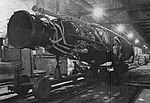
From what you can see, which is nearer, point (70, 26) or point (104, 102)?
point (104, 102)

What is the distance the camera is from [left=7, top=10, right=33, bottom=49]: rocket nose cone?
12.0 feet

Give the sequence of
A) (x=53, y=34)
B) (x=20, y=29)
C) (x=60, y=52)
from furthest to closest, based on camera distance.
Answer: (x=60, y=52), (x=53, y=34), (x=20, y=29)

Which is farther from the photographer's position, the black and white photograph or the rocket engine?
the black and white photograph

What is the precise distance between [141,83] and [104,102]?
284 cm

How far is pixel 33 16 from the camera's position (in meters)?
3.67

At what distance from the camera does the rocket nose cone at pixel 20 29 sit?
3648 mm

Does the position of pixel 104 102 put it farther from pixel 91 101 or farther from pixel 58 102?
pixel 58 102

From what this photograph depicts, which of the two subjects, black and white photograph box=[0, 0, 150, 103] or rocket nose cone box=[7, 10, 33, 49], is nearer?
rocket nose cone box=[7, 10, 33, 49]

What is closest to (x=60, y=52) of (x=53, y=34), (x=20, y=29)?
(x=53, y=34)

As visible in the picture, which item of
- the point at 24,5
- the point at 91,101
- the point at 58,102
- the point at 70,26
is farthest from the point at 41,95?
the point at 24,5

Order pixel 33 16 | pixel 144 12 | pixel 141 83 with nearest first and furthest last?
pixel 33 16 < pixel 141 83 < pixel 144 12

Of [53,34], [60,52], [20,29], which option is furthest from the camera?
[60,52]

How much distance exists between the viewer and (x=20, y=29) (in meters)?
3.81

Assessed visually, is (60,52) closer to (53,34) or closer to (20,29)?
(53,34)
